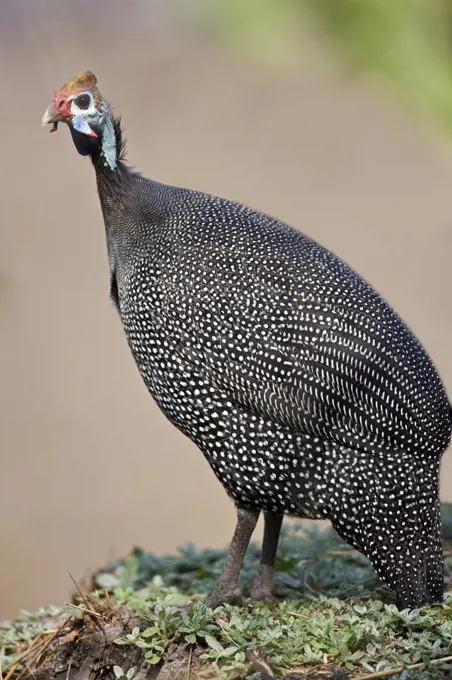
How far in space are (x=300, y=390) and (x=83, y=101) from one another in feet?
5.28

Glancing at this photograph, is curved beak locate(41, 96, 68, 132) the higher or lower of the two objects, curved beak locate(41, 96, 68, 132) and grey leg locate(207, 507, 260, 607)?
the higher

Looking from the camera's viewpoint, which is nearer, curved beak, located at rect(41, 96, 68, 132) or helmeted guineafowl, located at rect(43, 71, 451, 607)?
helmeted guineafowl, located at rect(43, 71, 451, 607)

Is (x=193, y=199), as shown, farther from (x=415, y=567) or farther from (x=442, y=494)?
(x=442, y=494)

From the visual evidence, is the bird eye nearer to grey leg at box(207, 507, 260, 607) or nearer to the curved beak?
the curved beak

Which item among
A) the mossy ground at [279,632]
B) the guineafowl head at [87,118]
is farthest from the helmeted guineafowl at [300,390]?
the mossy ground at [279,632]

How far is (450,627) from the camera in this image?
12.3ft

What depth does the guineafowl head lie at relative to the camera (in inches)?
171

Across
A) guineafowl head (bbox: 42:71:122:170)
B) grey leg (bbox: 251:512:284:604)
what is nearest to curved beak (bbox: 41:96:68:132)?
guineafowl head (bbox: 42:71:122:170)

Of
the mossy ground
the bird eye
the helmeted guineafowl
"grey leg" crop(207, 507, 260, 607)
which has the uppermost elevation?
the bird eye

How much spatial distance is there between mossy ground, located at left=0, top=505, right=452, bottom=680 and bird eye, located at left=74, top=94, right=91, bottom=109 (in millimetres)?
2101

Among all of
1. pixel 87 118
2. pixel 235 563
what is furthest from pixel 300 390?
pixel 87 118

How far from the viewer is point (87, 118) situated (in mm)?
4398

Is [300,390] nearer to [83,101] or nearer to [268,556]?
[268,556]

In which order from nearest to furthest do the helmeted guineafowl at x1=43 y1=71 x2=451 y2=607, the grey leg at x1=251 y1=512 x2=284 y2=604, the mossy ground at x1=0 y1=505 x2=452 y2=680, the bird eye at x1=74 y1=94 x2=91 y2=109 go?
1. the mossy ground at x1=0 y1=505 x2=452 y2=680
2. the helmeted guineafowl at x1=43 y1=71 x2=451 y2=607
3. the bird eye at x1=74 y1=94 x2=91 y2=109
4. the grey leg at x1=251 y1=512 x2=284 y2=604
